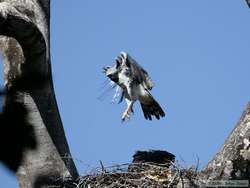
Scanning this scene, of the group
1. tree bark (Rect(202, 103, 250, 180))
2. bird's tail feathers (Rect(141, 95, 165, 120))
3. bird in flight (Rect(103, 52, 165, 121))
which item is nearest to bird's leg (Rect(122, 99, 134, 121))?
bird in flight (Rect(103, 52, 165, 121))

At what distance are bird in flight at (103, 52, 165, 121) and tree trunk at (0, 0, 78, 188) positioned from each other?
6.56 feet

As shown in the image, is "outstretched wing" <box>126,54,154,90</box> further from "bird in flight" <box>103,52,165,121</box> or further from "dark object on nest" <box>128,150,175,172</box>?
"dark object on nest" <box>128,150,175,172</box>

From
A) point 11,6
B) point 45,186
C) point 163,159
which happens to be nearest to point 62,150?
point 45,186

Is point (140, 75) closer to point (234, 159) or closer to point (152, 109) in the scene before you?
point (152, 109)

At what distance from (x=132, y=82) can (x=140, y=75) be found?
24 centimetres

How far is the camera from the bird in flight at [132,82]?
9281 mm

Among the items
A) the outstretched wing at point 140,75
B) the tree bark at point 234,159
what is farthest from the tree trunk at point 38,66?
the outstretched wing at point 140,75

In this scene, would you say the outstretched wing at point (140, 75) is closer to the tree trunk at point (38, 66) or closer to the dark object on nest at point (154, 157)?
the dark object on nest at point (154, 157)

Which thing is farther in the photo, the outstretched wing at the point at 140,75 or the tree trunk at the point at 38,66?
the outstretched wing at the point at 140,75

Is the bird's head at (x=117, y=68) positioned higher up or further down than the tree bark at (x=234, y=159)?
higher up

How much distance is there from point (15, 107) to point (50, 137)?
3904mm

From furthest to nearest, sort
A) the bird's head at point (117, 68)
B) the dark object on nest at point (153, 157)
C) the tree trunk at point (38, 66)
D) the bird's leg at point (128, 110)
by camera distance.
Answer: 1. the bird's head at point (117, 68)
2. the bird's leg at point (128, 110)
3. the dark object on nest at point (153, 157)
4. the tree trunk at point (38, 66)

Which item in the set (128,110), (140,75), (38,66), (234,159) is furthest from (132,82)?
(234,159)

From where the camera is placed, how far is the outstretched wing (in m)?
9.34
